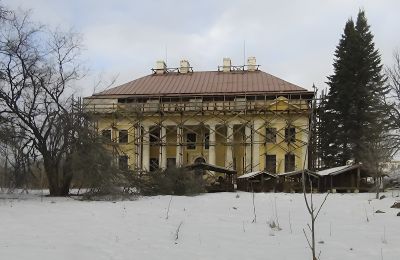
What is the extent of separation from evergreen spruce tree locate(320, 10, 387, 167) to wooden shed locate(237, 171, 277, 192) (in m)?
11.4

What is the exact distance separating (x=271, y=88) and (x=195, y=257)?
45384mm

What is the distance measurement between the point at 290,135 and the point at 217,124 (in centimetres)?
768

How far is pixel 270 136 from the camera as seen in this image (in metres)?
51.4

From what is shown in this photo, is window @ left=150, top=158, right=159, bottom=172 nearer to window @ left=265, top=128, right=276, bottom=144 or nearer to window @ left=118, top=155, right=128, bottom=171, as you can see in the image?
window @ left=118, top=155, right=128, bottom=171

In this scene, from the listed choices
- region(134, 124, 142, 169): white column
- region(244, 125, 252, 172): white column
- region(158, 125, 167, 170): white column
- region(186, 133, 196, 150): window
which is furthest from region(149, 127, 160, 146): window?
region(244, 125, 252, 172): white column

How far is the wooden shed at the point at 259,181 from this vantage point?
118 feet

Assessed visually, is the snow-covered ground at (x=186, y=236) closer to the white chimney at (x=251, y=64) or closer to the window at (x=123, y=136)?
the window at (x=123, y=136)

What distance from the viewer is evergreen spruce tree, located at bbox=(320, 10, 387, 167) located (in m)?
46.4

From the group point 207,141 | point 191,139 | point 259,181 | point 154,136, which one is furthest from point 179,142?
point 259,181

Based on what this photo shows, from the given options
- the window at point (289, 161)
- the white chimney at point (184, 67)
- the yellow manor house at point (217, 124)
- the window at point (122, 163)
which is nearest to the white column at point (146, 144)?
the yellow manor house at point (217, 124)

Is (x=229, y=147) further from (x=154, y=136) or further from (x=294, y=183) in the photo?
(x=294, y=183)

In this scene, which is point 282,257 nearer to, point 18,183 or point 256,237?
point 256,237

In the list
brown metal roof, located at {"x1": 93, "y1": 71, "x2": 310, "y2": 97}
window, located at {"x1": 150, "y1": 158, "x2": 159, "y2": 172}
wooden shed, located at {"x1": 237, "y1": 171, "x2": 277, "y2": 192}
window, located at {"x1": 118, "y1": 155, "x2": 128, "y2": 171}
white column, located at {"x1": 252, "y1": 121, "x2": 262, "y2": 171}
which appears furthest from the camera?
brown metal roof, located at {"x1": 93, "y1": 71, "x2": 310, "y2": 97}

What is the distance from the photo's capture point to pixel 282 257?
843cm
